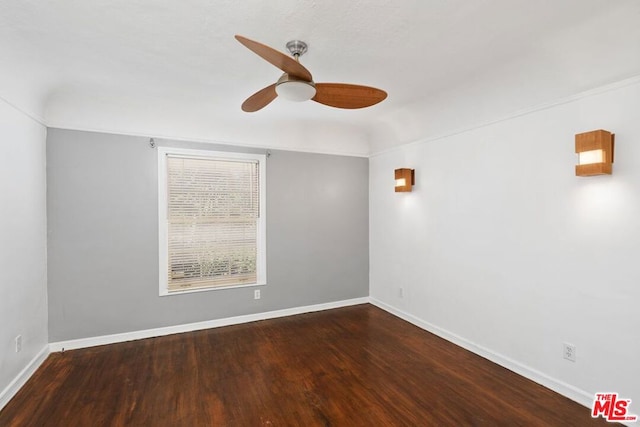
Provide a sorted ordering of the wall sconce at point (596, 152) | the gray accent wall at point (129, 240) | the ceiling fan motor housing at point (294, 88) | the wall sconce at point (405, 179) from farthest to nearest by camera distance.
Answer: the wall sconce at point (405, 179) < the gray accent wall at point (129, 240) < the wall sconce at point (596, 152) < the ceiling fan motor housing at point (294, 88)

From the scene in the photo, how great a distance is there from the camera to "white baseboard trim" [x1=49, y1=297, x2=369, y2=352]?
11.0 feet

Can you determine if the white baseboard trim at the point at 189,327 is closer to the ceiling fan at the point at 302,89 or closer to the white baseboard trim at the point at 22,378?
the white baseboard trim at the point at 22,378

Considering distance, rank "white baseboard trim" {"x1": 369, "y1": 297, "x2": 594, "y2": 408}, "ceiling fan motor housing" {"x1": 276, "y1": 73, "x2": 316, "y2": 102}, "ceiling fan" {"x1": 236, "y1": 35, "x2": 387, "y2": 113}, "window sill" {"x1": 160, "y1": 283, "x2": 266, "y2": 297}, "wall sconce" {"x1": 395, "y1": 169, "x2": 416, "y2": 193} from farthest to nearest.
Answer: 1. "wall sconce" {"x1": 395, "y1": 169, "x2": 416, "y2": 193}
2. "window sill" {"x1": 160, "y1": 283, "x2": 266, "y2": 297}
3. "white baseboard trim" {"x1": 369, "y1": 297, "x2": 594, "y2": 408}
4. "ceiling fan motor housing" {"x1": 276, "y1": 73, "x2": 316, "y2": 102}
5. "ceiling fan" {"x1": 236, "y1": 35, "x2": 387, "y2": 113}

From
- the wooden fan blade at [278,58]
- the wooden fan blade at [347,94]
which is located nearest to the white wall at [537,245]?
the wooden fan blade at [347,94]

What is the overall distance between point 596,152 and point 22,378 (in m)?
4.82

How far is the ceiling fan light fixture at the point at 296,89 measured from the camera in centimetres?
199

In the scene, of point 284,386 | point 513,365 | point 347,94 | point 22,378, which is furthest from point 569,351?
point 22,378

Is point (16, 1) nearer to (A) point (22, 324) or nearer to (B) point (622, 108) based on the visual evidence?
(A) point (22, 324)

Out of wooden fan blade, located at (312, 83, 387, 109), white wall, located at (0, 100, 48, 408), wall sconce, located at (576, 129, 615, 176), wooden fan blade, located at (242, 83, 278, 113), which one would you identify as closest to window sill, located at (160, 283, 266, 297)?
white wall, located at (0, 100, 48, 408)

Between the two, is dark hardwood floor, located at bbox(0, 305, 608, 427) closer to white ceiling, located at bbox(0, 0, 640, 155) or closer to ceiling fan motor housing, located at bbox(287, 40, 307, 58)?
white ceiling, located at bbox(0, 0, 640, 155)

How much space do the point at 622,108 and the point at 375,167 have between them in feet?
9.70

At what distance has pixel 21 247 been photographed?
273cm

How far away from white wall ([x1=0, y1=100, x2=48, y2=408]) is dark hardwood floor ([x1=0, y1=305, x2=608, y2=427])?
232mm

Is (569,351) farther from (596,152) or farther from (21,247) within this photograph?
(21,247)
